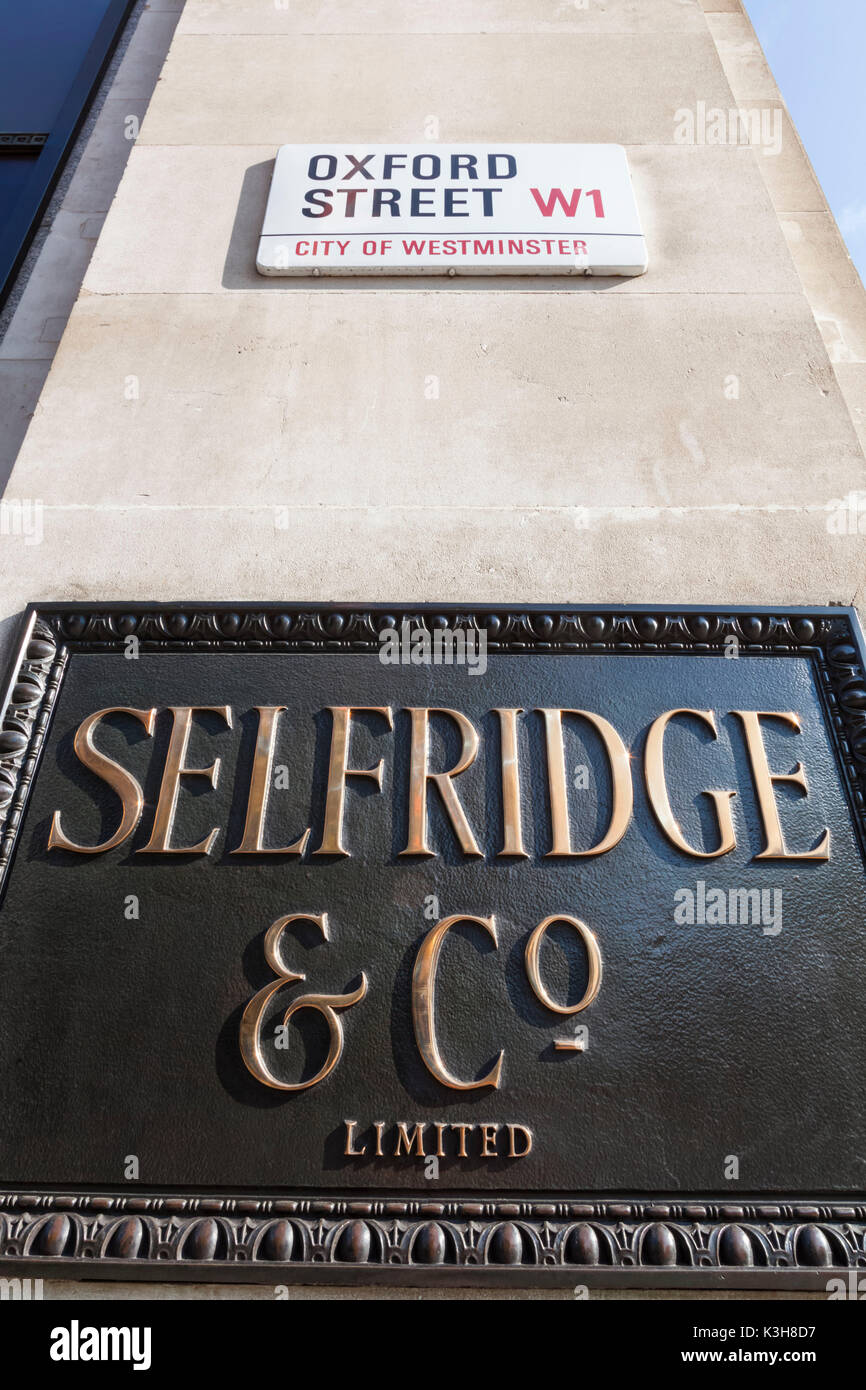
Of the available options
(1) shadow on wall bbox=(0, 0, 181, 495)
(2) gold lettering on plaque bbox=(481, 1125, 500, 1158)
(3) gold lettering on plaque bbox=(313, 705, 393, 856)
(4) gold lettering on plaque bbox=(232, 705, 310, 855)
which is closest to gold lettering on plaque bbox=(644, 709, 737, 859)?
(3) gold lettering on plaque bbox=(313, 705, 393, 856)

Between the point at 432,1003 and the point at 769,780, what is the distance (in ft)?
4.16

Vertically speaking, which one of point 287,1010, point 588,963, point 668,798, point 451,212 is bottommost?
point 287,1010

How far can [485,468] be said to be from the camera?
11.2 ft

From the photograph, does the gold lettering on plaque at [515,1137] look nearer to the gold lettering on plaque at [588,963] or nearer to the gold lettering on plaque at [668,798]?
the gold lettering on plaque at [588,963]

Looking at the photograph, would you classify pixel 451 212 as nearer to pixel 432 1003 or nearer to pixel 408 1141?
pixel 432 1003

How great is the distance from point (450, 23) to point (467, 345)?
101 inches

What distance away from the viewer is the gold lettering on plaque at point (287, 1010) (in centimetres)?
239

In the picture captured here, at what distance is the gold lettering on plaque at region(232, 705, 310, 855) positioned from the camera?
2.69 metres

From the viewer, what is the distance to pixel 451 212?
13.1 ft

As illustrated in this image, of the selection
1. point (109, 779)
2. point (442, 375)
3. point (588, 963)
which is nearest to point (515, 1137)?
point (588, 963)

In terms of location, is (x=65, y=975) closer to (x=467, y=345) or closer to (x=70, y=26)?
(x=467, y=345)

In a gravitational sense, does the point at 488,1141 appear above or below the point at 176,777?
below

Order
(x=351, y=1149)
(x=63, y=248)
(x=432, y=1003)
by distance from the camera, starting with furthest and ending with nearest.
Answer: (x=63, y=248), (x=432, y=1003), (x=351, y=1149)
